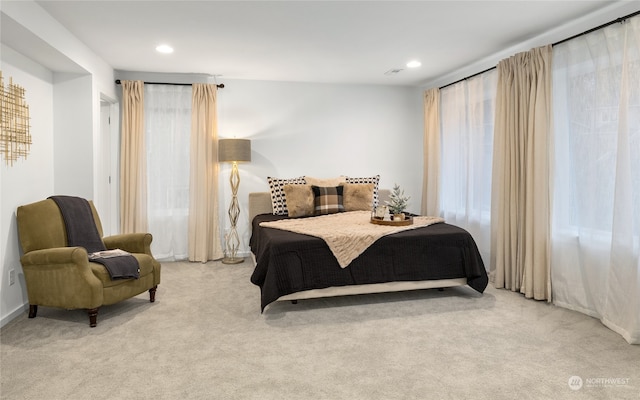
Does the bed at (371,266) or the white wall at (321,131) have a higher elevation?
the white wall at (321,131)

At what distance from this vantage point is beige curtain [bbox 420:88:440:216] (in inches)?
226

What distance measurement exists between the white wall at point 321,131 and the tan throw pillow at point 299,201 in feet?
2.63

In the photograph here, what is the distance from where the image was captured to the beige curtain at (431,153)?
573 cm

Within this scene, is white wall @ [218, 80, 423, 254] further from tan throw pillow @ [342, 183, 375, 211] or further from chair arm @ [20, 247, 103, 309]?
chair arm @ [20, 247, 103, 309]

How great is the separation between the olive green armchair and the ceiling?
5.48 ft

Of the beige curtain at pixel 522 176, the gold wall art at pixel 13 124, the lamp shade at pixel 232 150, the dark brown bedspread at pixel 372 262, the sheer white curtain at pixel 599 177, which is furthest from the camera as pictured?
the lamp shade at pixel 232 150

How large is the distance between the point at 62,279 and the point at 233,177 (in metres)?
2.73

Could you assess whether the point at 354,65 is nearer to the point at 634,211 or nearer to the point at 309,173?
the point at 309,173

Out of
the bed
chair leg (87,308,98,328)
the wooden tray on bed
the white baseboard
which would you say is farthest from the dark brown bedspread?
the white baseboard

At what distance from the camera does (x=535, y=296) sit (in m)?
3.78

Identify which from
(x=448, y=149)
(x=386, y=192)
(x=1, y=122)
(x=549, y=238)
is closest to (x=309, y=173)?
(x=386, y=192)

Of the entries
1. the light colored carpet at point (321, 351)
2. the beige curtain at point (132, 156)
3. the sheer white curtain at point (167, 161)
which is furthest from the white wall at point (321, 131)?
the light colored carpet at point (321, 351)

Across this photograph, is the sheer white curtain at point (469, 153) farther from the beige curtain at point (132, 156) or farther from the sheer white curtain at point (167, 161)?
the beige curtain at point (132, 156)

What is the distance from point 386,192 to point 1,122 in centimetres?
439
